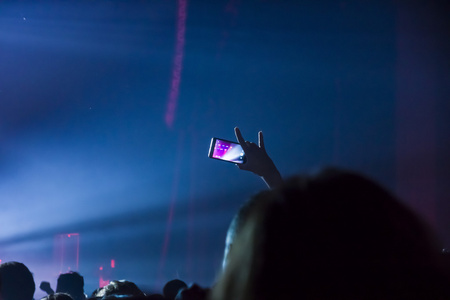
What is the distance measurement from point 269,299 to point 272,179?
167cm

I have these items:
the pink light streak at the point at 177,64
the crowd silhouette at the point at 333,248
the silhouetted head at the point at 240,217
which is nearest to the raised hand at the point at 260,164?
the silhouetted head at the point at 240,217

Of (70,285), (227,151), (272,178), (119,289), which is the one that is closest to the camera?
(272,178)

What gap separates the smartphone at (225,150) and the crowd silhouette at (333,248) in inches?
97.1

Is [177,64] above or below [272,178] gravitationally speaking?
above

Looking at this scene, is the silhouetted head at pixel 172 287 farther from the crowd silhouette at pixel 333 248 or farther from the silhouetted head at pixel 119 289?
the crowd silhouette at pixel 333 248

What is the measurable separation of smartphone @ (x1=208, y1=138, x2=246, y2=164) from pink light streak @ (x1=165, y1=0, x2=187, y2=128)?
4796 millimetres

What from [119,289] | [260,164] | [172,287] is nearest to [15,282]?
[119,289]

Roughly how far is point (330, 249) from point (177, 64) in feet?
26.6

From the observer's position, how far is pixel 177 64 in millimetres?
8344

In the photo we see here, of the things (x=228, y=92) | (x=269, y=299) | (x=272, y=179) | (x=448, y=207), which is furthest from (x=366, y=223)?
(x=228, y=92)

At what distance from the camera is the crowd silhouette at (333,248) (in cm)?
51

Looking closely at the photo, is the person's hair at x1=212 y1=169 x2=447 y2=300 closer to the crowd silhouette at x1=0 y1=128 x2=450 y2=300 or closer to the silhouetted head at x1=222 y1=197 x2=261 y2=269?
the crowd silhouette at x1=0 y1=128 x2=450 y2=300

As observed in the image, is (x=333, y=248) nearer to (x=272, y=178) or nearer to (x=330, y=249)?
(x=330, y=249)

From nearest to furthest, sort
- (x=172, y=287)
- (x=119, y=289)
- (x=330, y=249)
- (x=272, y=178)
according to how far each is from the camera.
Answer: (x=330, y=249)
(x=272, y=178)
(x=119, y=289)
(x=172, y=287)
